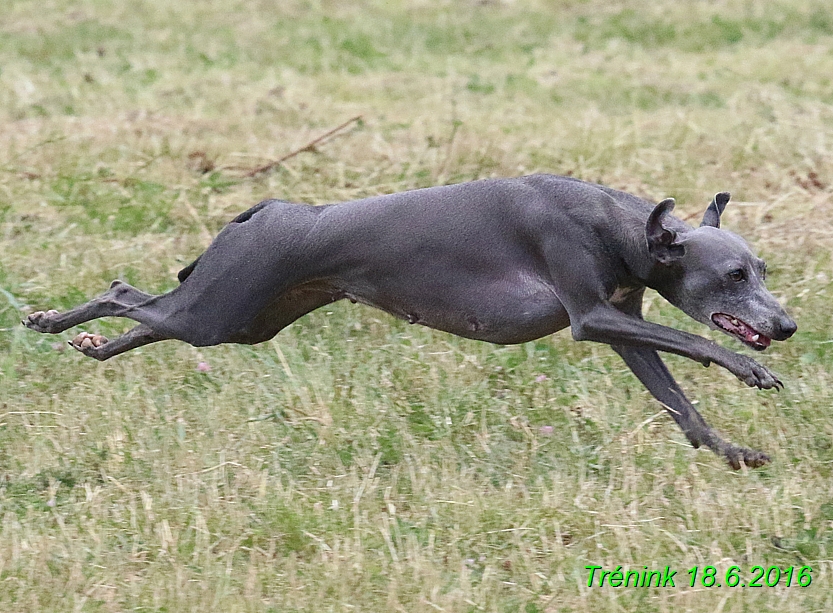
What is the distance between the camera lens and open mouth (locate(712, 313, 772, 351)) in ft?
13.2

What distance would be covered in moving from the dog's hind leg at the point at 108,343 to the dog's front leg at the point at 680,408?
1776 mm

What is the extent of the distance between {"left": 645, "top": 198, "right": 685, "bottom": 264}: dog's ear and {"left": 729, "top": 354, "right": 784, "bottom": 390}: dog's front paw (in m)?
0.39

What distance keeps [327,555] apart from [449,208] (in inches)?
49.4

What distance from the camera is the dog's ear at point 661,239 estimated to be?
13.3 feet

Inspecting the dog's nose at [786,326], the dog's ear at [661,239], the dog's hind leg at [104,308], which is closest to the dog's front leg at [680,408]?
the dog's ear at [661,239]

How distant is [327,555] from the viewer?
3.92m

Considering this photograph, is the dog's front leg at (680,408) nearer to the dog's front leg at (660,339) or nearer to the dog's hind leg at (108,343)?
the dog's front leg at (660,339)

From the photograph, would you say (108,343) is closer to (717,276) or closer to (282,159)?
Answer: (717,276)

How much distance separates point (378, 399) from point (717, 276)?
1.56 metres

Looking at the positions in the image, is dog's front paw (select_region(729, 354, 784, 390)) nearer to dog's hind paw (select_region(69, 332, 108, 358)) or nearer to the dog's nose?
the dog's nose

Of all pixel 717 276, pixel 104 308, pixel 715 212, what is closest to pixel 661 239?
pixel 717 276

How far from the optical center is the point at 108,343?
493cm

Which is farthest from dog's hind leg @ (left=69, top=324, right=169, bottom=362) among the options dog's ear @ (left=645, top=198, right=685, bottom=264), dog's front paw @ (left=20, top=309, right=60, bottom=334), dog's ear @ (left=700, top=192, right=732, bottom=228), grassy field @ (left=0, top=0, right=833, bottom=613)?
dog's ear @ (left=700, top=192, right=732, bottom=228)

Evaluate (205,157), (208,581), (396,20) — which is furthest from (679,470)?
(396,20)
